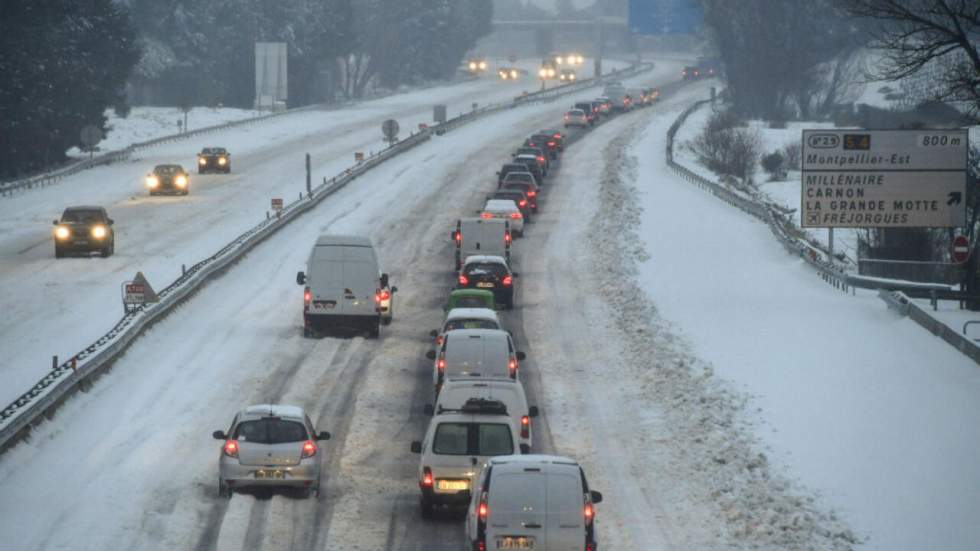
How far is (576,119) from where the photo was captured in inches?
4318

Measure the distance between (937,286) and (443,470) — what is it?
26.6m

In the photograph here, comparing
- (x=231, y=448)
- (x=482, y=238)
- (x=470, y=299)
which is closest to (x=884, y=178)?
(x=482, y=238)

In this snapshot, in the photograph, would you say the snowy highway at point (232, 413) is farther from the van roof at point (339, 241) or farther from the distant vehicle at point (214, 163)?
the distant vehicle at point (214, 163)

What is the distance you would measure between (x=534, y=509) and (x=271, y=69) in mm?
106751

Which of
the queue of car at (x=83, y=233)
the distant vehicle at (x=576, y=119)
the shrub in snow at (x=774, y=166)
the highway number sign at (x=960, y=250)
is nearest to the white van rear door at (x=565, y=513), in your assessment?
the highway number sign at (x=960, y=250)

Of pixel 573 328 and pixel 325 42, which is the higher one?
pixel 325 42

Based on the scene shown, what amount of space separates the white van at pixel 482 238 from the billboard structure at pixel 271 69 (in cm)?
7530

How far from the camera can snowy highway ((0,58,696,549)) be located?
2386 cm

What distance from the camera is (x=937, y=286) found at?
1847 inches

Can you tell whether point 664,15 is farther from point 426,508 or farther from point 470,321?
point 426,508

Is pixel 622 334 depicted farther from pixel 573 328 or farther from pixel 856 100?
pixel 856 100

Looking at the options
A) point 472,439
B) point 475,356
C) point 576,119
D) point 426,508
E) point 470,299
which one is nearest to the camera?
point 472,439

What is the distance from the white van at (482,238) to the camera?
5000 cm

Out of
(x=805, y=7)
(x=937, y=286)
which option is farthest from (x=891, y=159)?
(x=805, y=7)
